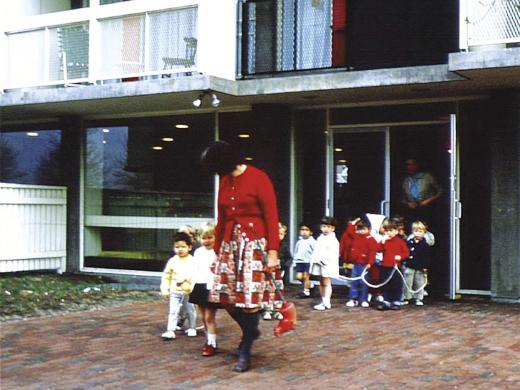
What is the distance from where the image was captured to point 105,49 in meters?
13.5

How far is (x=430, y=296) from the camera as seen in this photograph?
11758 millimetres

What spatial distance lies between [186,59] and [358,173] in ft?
11.2

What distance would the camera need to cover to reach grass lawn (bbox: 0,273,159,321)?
10.3 m

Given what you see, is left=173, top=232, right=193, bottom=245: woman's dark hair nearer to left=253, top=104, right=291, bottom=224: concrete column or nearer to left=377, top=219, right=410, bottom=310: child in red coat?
left=377, top=219, right=410, bottom=310: child in red coat

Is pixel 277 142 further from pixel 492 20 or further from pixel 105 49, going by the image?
pixel 492 20

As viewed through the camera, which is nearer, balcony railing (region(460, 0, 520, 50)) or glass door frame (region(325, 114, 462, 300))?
balcony railing (region(460, 0, 520, 50))

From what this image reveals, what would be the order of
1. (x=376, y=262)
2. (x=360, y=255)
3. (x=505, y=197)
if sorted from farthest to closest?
(x=505, y=197)
(x=376, y=262)
(x=360, y=255)

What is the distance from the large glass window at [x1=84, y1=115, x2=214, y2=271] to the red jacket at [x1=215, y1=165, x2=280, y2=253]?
7104mm

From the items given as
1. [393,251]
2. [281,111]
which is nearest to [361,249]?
[393,251]

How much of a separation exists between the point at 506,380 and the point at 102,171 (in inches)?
418

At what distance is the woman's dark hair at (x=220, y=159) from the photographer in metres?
6.77

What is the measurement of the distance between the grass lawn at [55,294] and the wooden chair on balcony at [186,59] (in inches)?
147

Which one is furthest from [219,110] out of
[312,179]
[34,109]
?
[34,109]

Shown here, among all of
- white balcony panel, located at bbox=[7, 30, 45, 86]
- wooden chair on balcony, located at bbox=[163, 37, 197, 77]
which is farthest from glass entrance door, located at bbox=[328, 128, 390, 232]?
white balcony panel, located at bbox=[7, 30, 45, 86]
